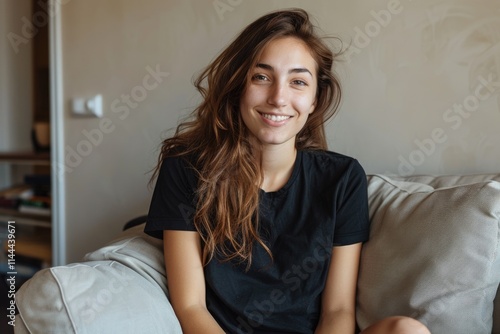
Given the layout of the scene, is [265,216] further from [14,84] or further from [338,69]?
[14,84]

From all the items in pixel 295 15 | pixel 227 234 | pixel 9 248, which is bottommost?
pixel 9 248

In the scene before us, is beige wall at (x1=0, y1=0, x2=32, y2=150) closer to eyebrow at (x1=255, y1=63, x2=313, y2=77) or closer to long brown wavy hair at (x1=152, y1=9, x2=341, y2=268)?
long brown wavy hair at (x1=152, y1=9, x2=341, y2=268)

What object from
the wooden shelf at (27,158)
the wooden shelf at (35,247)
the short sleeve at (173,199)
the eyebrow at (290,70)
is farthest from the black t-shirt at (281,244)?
the wooden shelf at (35,247)

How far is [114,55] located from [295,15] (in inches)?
39.2

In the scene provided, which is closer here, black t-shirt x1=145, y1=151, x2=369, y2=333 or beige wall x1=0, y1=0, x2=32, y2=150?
black t-shirt x1=145, y1=151, x2=369, y2=333

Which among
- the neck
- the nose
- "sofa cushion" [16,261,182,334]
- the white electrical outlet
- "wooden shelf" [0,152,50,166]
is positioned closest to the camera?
"sofa cushion" [16,261,182,334]

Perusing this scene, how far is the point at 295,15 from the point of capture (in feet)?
3.85

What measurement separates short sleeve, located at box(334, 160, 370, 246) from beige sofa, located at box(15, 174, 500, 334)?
0.03m

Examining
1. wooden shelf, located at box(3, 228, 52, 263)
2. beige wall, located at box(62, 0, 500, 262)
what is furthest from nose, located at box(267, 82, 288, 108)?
wooden shelf, located at box(3, 228, 52, 263)

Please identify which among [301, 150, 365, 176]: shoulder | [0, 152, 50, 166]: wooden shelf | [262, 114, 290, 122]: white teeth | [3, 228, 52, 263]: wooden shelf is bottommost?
[3, 228, 52, 263]: wooden shelf

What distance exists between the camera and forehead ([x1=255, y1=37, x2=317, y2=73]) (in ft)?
3.59

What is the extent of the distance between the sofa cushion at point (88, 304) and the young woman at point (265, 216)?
125mm

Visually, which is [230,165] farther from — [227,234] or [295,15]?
[295,15]

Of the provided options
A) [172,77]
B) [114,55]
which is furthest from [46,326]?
[114,55]
